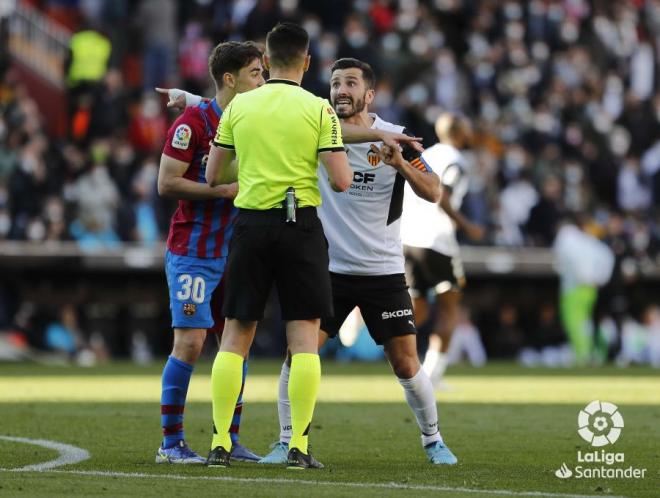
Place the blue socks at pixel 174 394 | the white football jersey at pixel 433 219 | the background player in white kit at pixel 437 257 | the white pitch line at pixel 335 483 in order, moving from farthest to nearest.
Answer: the background player in white kit at pixel 437 257
the white football jersey at pixel 433 219
the blue socks at pixel 174 394
the white pitch line at pixel 335 483

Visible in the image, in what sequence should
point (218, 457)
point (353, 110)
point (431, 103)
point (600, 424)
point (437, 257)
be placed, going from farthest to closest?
point (431, 103) < point (437, 257) < point (600, 424) < point (353, 110) < point (218, 457)

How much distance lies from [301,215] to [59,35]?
20.0 meters

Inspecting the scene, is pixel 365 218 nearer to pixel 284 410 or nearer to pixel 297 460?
pixel 284 410

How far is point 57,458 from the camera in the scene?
8969mm

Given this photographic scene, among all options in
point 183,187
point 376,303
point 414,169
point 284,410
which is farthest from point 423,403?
point 183,187

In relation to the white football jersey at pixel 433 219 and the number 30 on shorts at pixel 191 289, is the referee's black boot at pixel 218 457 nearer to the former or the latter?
the number 30 on shorts at pixel 191 289

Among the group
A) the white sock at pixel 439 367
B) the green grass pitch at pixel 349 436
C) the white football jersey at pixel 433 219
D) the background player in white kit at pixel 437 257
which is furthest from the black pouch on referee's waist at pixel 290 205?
the white sock at pixel 439 367

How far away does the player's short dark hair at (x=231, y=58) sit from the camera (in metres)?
9.07

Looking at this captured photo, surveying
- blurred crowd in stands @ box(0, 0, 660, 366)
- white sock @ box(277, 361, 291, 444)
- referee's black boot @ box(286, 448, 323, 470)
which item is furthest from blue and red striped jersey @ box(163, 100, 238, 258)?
blurred crowd in stands @ box(0, 0, 660, 366)

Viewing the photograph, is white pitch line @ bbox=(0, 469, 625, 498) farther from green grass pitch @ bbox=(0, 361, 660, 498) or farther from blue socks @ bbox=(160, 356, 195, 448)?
blue socks @ bbox=(160, 356, 195, 448)

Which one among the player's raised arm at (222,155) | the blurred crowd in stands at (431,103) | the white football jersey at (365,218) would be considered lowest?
the white football jersey at (365,218)

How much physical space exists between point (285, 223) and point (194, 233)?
→ 1080 millimetres

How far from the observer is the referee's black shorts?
8.30m

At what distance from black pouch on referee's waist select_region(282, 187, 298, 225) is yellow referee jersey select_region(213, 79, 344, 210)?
0.03 m
